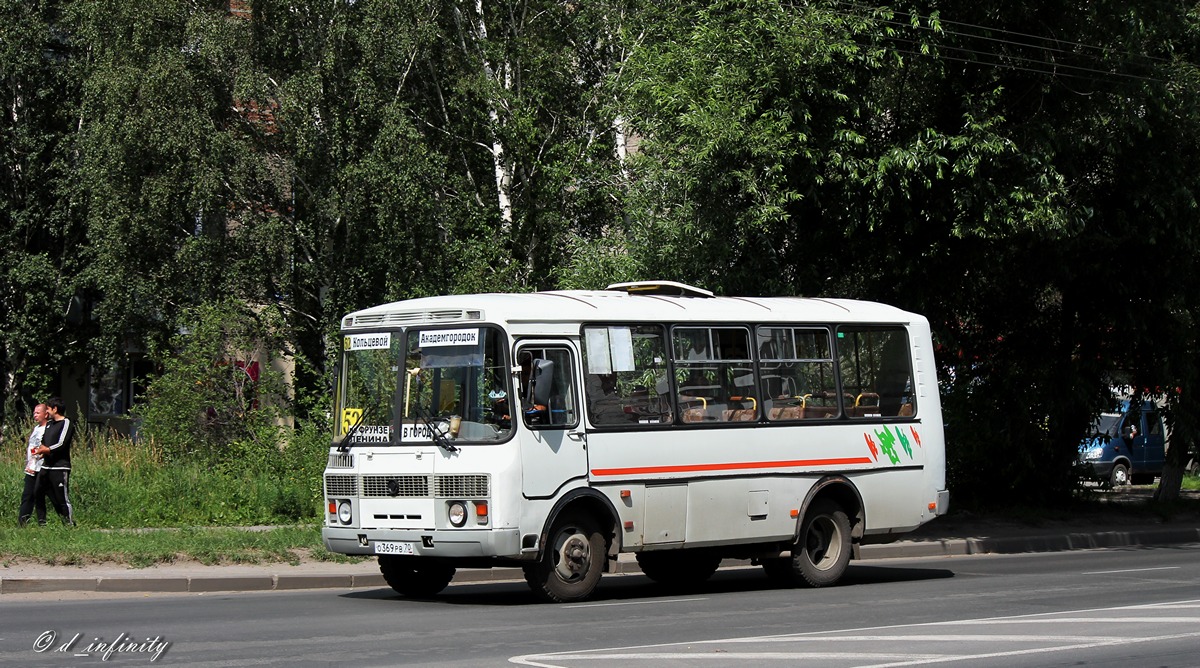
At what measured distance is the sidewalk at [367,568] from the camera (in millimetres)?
13789

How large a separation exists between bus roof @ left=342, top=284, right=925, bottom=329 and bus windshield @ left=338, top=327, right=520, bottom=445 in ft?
0.60

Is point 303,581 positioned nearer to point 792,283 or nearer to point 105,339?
point 792,283

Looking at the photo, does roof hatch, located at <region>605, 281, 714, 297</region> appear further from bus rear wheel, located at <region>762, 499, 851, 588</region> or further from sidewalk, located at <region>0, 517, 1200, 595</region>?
sidewalk, located at <region>0, 517, 1200, 595</region>

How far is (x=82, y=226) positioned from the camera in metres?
35.3

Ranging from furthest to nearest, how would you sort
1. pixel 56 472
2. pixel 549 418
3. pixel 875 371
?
pixel 56 472 < pixel 875 371 < pixel 549 418

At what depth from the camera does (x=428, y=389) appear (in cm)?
1282

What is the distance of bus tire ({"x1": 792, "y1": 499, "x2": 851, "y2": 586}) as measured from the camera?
587 inches

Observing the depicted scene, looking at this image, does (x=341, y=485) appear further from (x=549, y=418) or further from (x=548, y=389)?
(x=548, y=389)

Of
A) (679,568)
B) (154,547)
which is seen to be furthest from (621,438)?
(154,547)

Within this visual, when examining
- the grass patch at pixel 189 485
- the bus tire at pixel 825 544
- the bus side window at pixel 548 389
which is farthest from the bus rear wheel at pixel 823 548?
the grass patch at pixel 189 485

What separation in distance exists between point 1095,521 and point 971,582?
370 inches

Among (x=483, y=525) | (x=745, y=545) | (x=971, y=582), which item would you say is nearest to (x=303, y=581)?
(x=483, y=525)

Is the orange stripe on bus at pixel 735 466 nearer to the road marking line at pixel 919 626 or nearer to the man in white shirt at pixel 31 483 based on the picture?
the road marking line at pixel 919 626

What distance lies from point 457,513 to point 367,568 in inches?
150
